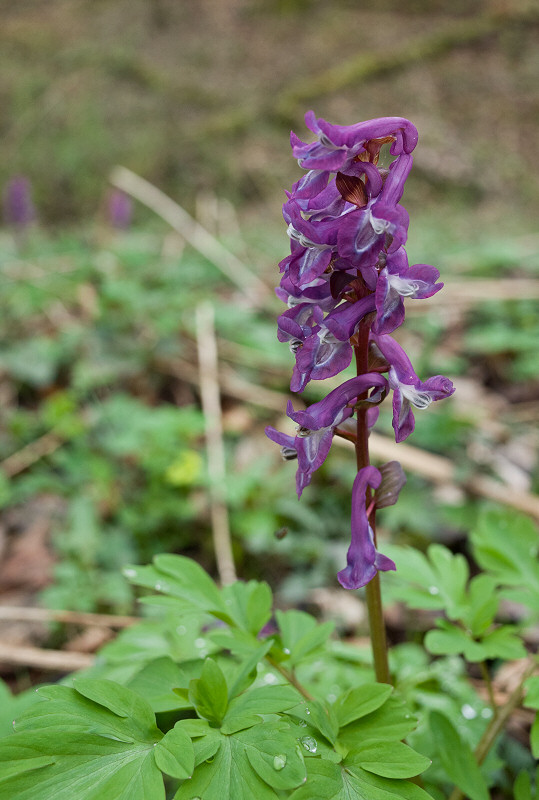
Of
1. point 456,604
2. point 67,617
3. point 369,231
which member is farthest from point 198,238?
point 369,231

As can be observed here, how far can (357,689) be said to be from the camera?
1.15 m

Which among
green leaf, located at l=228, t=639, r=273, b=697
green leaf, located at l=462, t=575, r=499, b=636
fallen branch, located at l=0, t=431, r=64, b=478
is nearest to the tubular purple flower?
green leaf, located at l=228, t=639, r=273, b=697

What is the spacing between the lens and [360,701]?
1.13m

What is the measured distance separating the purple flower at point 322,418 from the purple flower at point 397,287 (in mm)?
121

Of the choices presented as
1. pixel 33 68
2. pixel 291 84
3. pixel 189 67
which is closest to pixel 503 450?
pixel 291 84

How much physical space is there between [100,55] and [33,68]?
125 centimetres

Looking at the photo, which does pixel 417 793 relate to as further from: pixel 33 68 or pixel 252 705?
pixel 33 68

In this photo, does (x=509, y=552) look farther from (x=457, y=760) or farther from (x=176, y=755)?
(x=176, y=755)

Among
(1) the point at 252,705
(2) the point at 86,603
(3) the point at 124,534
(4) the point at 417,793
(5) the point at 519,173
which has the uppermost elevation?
(5) the point at 519,173

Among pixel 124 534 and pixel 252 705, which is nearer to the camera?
pixel 252 705

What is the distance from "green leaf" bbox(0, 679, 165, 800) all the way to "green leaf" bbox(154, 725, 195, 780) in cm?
3

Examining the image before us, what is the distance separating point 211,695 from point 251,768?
0.48ft

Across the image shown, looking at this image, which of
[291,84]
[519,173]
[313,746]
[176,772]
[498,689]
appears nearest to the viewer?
[176,772]

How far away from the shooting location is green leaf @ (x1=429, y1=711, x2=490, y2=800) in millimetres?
1221
